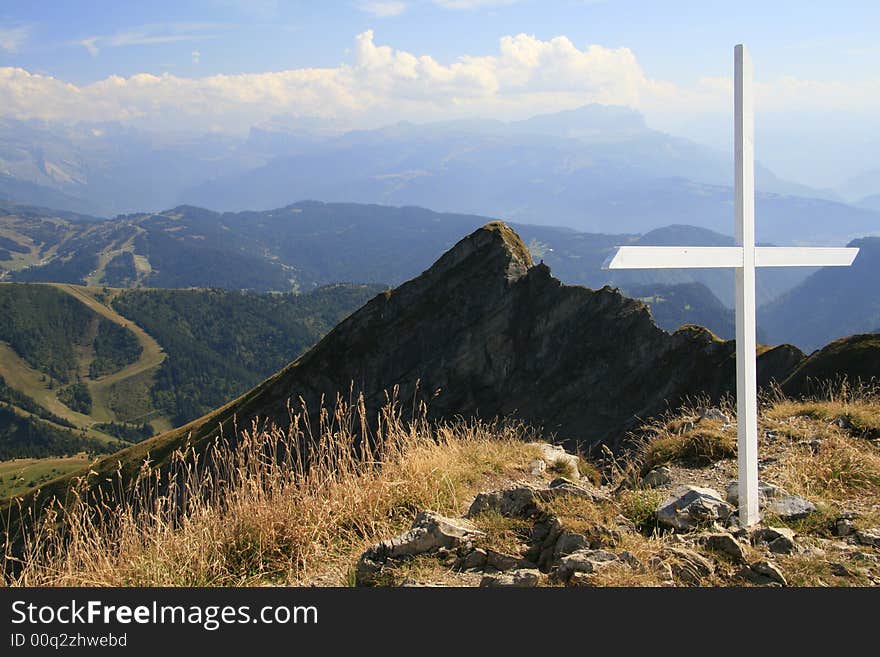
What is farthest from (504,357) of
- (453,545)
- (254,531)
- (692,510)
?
(254,531)

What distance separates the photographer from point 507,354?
45125mm

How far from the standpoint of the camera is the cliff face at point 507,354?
119 ft

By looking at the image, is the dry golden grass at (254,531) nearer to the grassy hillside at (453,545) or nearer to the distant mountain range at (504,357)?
the grassy hillside at (453,545)

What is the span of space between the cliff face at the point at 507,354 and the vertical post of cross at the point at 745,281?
85.0 ft

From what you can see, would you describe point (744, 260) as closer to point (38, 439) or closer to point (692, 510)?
point (692, 510)

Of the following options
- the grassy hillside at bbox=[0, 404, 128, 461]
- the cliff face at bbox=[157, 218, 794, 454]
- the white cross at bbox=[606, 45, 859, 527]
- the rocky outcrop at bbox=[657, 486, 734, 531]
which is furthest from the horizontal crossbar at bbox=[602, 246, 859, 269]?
the grassy hillside at bbox=[0, 404, 128, 461]

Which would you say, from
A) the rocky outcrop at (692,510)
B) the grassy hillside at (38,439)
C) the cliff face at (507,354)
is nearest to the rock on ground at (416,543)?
the rocky outcrop at (692,510)

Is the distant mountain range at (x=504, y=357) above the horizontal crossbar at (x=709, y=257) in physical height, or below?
below

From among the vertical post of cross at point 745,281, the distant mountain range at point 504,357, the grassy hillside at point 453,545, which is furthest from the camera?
the distant mountain range at point 504,357

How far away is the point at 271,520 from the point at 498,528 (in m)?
1.78

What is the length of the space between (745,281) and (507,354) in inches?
1559

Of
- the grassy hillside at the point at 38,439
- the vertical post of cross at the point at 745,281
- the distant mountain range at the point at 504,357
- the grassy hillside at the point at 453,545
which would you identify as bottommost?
the grassy hillside at the point at 38,439

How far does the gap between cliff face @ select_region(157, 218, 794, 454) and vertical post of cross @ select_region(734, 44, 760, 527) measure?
2591 centimetres

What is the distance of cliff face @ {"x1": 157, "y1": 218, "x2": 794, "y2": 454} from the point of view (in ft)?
119
